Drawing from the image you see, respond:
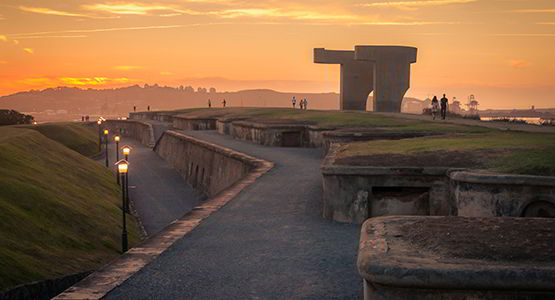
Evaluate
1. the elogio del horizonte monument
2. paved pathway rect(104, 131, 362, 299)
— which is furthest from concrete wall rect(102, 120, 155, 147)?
paved pathway rect(104, 131, 362, 299)

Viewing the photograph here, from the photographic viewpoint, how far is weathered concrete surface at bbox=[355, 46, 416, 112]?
57.4m

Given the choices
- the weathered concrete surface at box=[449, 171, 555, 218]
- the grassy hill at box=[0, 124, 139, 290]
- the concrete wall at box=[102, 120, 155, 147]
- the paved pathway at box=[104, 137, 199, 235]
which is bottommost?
the paved pathway at box=[104, 137, 199, 235]

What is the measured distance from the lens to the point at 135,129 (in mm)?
87188

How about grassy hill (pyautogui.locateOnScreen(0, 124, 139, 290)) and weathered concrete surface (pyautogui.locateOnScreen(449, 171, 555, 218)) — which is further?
grassy hill (pyautogui.locateOnScreen(0, 124, 139, 290))

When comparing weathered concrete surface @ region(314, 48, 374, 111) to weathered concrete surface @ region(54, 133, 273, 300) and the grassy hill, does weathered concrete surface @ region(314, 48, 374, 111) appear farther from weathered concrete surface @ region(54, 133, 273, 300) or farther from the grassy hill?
weathered concrete surface @ region(54, 133, 273, 300)

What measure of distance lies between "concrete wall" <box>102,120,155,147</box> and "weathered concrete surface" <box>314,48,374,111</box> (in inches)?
859

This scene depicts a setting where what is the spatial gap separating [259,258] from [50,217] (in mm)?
15554

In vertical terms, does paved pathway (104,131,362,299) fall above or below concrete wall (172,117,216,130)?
below

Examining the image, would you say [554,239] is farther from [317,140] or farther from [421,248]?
[317,140]

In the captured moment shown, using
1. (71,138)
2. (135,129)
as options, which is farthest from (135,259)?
(135,129)

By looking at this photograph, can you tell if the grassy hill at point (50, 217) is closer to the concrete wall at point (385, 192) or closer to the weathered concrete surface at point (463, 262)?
the concrete wall at point (385, 192)

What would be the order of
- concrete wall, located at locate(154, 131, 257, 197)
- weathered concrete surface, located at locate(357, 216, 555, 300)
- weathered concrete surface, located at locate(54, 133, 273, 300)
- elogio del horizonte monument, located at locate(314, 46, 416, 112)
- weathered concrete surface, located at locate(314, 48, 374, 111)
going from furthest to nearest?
weathered concrete surface, located at locate(314, 48, 374, 111) < elogio del horizonte monument, located at locate(314, 46, 416, 112) < concrete wall, located at locate(154, 131, 257, 197) < weathered concrete surface, located at locate(54, 133, 273, 300) < weathered concrete surface, located at locate(357, 216, 555, 300)

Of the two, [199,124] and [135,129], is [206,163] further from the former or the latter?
[135,129]

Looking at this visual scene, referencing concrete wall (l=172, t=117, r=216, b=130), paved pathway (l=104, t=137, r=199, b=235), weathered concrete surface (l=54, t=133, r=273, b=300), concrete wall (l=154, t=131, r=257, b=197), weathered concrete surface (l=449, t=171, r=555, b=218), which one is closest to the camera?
weathered concrete surface (l=54, t=133, r=273, b=300)
